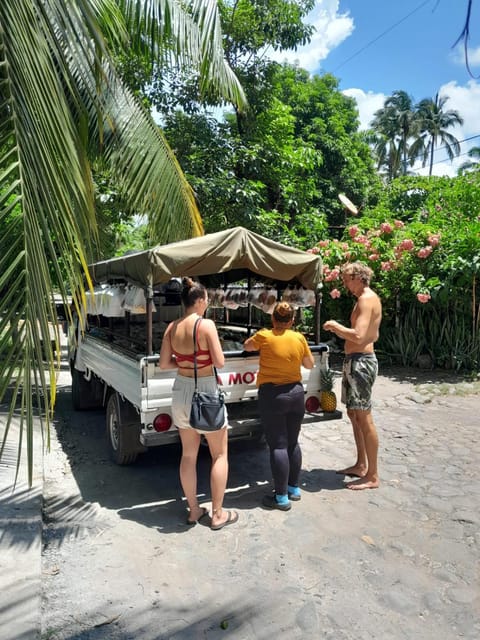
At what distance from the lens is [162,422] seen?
4.45 m

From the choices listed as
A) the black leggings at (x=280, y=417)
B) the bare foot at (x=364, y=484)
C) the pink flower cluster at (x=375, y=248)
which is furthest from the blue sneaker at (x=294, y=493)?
Result: the pink flower cluster at (x=375, y=248)

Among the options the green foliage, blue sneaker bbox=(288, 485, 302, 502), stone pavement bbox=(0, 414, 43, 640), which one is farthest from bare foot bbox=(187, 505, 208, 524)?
the green foliage

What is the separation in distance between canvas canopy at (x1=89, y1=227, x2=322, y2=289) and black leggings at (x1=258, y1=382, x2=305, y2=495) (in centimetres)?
131

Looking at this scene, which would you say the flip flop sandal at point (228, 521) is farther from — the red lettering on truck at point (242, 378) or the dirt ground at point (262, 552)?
the red lettering on truck at point (242, 378)

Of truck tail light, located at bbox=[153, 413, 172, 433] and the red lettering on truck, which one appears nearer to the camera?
truck tail light, located at bbox=[153, 413, 172, 433]

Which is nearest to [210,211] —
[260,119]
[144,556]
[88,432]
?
[260,119]

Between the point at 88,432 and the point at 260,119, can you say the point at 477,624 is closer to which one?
the point at 88,432

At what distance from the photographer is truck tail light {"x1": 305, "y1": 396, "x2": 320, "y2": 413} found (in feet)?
17.3

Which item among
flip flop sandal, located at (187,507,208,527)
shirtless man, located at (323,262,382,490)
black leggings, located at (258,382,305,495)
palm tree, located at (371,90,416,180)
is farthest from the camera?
palm tree, located at (371,90,416,180)

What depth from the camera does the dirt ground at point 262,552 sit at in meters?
2.87

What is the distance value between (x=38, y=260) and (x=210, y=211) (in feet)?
29.9

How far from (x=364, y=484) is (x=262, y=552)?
154 centimetres

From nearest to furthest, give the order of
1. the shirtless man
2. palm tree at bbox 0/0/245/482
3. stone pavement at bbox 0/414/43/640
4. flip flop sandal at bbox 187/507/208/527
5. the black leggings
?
palm tree at bbox 0/0/245/482 < stone pavement at bbox 0/414/43/640 < flip flop sandal at bbox 187/507/208/527 < the black leggings < the shirtless man

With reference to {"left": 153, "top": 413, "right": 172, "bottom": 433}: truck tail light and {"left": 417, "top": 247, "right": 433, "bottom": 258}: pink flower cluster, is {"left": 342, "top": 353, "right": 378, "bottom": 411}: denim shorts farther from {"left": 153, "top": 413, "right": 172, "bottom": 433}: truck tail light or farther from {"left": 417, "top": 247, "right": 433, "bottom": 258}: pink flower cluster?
{"left": 417, "top": 247, "right": 433, "bottom": 258}: pink flower cluster
